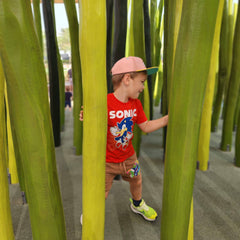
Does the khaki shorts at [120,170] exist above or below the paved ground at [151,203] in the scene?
above

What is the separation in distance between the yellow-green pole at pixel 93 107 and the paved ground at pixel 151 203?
1.42 feet

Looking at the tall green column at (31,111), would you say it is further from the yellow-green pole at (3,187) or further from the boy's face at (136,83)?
the boy's face at (136,83)

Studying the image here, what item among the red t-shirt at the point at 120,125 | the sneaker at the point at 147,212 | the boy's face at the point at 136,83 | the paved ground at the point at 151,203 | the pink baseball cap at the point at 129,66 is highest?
the pink baseball cap at the point at 129,66

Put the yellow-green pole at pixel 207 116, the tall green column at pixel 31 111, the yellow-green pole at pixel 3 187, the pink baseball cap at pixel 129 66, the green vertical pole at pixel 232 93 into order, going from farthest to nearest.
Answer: the green vertical pole at pixel 232 93
the yellow-green pole at pixel 207 116
the pink baseball cap at pixel 129 66
the yellow-green pole at pixel 3 187
the tall green column at pixel 31 111

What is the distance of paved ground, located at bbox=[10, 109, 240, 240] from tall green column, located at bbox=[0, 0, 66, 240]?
1.47 ft

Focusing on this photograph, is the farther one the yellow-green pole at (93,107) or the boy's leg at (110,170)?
the boy's leg at (110,170)

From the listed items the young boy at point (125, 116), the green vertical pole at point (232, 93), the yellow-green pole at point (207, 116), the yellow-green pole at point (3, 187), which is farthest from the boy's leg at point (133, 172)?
the green vertical pole at point (232, 93)

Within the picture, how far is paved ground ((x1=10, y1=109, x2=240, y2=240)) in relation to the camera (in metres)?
1.00

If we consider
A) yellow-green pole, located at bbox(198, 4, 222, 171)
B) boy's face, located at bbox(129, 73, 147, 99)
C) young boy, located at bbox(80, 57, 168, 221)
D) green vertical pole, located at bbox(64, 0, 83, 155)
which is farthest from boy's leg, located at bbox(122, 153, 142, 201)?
green vertical pole, located at bbox(64, 0, 83, 155)

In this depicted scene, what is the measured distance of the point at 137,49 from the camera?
1.41 meters

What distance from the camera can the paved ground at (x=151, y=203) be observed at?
3.27ft

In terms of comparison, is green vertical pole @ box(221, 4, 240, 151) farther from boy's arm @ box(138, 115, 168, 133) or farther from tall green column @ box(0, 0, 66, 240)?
tall green column @ box(0, 0, 66, 240)

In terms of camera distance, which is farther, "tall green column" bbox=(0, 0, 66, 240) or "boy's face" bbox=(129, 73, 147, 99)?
"boy's face" bbox=(129, 73, 147, 99)

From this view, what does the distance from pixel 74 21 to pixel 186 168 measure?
1259 mm
